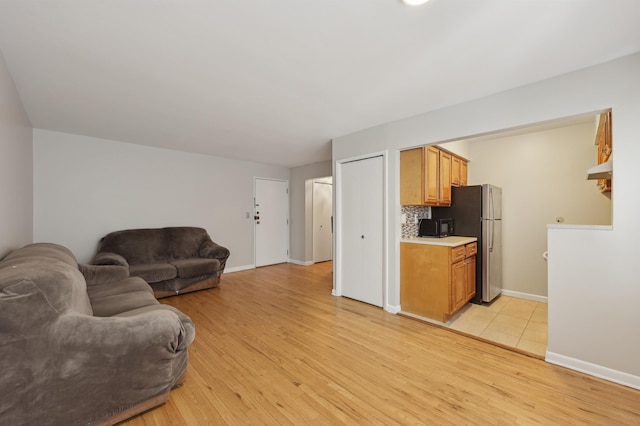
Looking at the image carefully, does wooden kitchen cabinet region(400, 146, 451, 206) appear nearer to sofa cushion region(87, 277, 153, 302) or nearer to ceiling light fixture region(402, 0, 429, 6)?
ceiling light fixture region(402, 0, 429, 6)

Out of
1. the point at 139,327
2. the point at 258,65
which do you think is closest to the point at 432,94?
the point at 258,65

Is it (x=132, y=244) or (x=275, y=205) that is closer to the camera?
(x=132, y=244)

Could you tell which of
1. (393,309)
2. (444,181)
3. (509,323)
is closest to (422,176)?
(444,181)

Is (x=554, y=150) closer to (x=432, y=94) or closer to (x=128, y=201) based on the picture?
(x=432, y=94)

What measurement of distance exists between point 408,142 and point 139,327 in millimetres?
3048

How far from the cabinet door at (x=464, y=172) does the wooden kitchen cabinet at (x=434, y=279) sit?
127 centimetres

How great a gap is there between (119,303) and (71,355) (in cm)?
94

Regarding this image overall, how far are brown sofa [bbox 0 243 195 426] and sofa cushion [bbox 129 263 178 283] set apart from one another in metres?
1.90

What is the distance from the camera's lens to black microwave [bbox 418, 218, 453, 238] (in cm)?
350

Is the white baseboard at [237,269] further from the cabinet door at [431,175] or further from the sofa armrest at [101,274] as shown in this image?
the cabinet door at [431,175]

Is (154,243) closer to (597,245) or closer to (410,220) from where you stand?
(410,220)

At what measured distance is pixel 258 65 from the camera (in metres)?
2.00

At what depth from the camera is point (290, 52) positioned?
1.84 meters

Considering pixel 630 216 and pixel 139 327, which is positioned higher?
pixel 630 216
